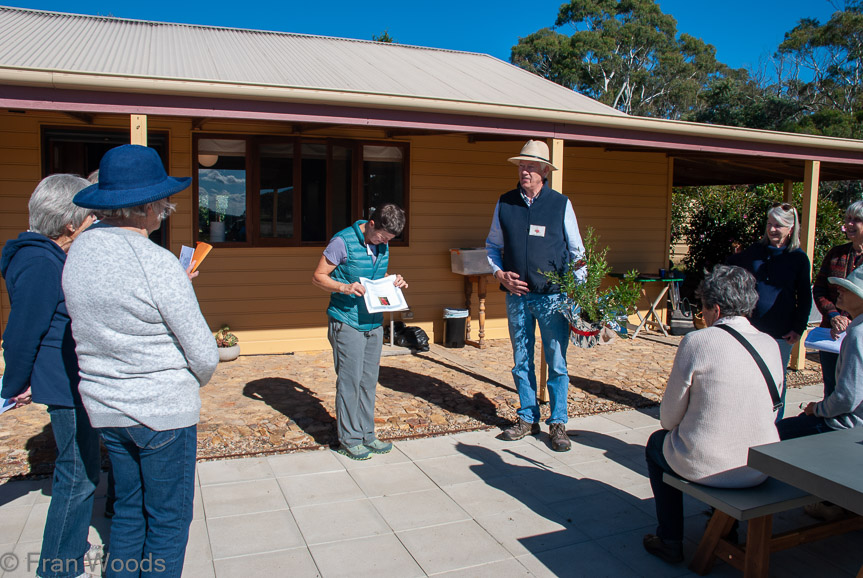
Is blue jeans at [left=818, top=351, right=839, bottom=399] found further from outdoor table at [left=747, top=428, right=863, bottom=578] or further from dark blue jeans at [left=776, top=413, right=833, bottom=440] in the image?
outdoor table at [left=747, top=428, right=863, bottom=578]

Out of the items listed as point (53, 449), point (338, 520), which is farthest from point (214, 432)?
point (338, 520)

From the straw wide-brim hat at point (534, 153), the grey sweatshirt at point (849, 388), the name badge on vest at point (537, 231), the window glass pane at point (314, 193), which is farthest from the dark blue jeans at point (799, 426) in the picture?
the window glass pane at point (314, 193)

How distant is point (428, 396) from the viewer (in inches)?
220

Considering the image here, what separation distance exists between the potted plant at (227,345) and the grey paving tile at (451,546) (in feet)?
13.4

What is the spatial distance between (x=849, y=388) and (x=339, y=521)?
251 centimetres

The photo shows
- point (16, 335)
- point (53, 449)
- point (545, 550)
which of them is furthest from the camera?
point (53, 449)

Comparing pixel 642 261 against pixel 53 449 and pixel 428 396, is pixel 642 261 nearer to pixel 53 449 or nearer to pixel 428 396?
pixel 428 396

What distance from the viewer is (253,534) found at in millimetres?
3127

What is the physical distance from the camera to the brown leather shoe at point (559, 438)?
431cm

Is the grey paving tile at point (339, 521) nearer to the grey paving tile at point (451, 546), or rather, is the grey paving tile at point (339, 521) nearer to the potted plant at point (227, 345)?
the grey paving tile at point (451, 546)

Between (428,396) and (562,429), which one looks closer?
(562,429)

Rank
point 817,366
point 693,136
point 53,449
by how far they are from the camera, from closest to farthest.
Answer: point 53,449
point 693,136
point 817,366

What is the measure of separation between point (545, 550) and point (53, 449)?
10.3 ft

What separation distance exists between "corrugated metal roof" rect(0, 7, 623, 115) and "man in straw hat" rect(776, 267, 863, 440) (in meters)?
3.34
